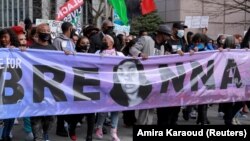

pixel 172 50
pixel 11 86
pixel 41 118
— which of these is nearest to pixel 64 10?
pixel 172 50

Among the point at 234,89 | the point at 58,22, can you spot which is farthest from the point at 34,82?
the point at 58,22

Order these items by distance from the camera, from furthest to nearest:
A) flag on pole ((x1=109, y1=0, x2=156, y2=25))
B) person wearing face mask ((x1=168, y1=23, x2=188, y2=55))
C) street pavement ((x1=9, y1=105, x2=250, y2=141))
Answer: flag on pole ((x1=109, y1=0, x2=156, y2=25))
person wearing face mask ((x1=168, y1=23, x2=188, y2=55))
street pavement ((x1=9, y1=105, x2=250, y2=141))

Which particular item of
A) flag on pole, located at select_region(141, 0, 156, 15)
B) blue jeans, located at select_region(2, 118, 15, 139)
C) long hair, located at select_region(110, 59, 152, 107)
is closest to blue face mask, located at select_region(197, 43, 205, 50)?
long hair, located at select_region(110, 59, 152, 107)

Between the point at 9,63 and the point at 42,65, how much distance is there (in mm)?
506

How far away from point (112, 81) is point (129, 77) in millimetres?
332

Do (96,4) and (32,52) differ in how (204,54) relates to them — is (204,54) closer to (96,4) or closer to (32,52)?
(32,52)

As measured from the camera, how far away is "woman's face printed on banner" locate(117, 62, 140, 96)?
780 cm

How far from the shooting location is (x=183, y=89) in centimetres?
841

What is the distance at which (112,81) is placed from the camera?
304 inches

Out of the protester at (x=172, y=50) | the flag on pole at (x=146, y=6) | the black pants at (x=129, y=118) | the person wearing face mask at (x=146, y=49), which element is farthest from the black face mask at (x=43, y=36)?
the flag on pole at (x=146, y=6)

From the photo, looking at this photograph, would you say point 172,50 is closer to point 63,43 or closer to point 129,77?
point 129,77

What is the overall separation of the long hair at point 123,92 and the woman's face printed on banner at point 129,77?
0.05m

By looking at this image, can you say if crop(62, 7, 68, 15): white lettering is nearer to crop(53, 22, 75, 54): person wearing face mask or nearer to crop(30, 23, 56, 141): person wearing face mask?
crop(53, 22, 75, 54): person wearing face mask

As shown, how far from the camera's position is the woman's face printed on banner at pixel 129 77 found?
25.6 feet
